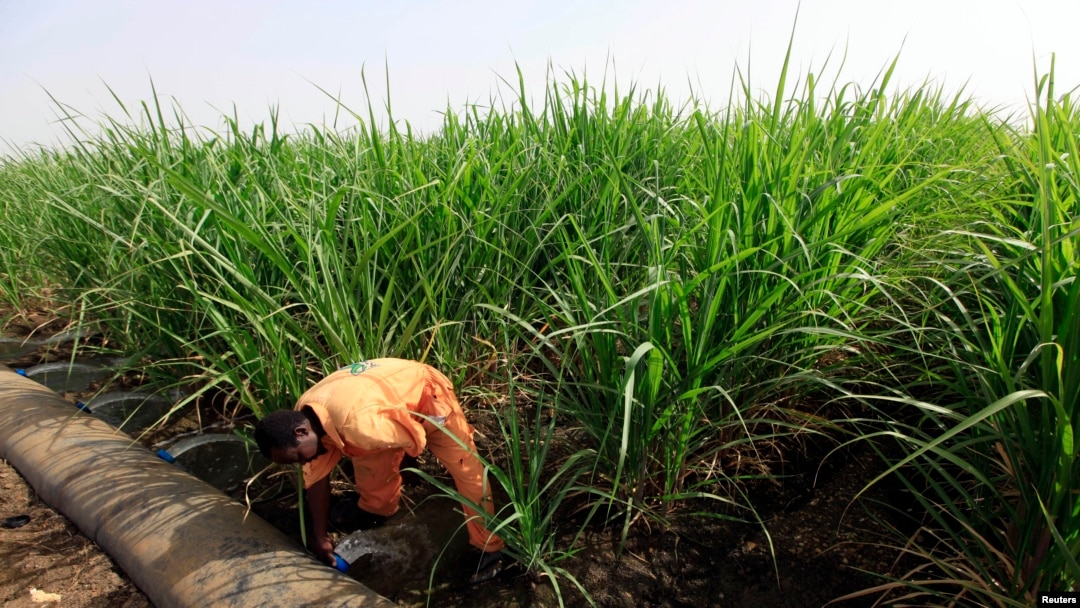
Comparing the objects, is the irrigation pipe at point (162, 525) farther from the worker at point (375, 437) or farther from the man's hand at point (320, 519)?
the worker at point (375, 437)

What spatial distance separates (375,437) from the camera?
1537 mm

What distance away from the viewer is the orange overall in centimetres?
155

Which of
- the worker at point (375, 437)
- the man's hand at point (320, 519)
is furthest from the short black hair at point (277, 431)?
the man's hand at point (320, 519)

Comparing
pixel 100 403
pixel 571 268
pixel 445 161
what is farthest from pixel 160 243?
pixel 571 268

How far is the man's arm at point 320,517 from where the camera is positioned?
168cm

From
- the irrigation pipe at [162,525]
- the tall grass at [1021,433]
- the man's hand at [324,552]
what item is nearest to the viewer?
the tall grass at [1021,433]

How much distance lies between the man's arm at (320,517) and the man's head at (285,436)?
0.60 feet

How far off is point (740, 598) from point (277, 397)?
1.41 meters

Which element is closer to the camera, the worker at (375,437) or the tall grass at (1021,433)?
the tall grass at (1021,433)

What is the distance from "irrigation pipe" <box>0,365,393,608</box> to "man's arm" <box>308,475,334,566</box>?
57 mm

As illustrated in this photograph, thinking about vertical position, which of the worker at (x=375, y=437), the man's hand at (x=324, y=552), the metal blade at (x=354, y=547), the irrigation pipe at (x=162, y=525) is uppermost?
the worker at (x=375, y=437)

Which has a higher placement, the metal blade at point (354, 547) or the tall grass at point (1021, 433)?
the tall grass at point (1021, 433)

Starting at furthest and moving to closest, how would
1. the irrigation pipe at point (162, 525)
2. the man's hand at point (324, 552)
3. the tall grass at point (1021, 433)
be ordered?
1. the man's hand at point (324, 552)
2. the irrigation pipe at point (162, 525)
3. the tall grass at point (1021, 433)

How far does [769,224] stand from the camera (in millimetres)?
1614
